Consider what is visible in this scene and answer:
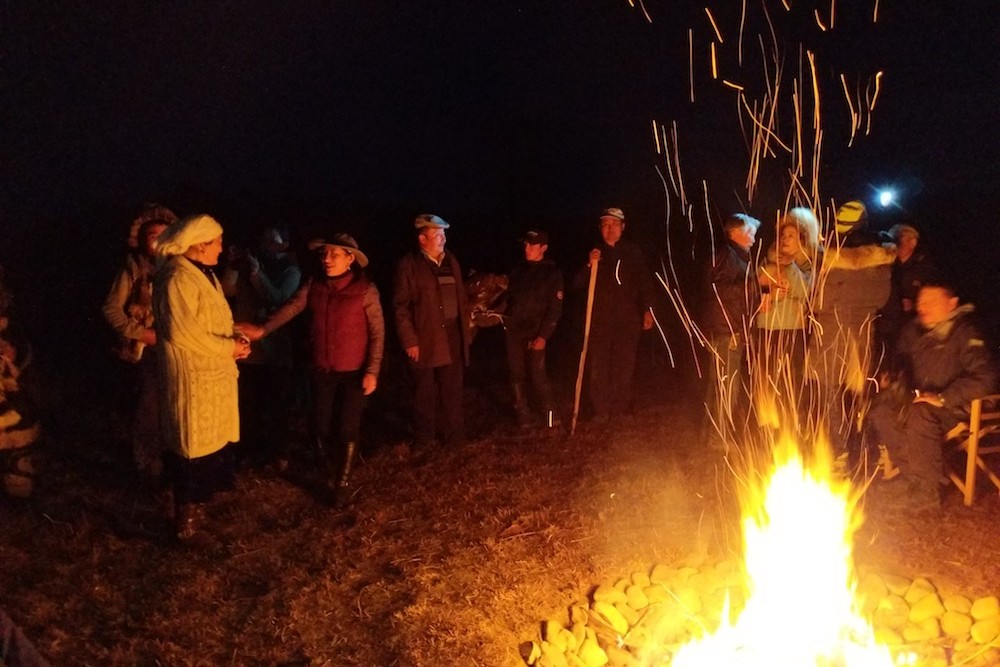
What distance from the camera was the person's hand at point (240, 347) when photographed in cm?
452

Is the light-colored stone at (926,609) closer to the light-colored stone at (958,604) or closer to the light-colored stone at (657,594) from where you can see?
the light-colored stone at (958,604)

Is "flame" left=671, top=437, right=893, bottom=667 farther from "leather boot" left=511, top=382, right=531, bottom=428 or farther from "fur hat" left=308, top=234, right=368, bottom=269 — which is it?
"fur hat" left=308, top=234, right=368, bottom=269

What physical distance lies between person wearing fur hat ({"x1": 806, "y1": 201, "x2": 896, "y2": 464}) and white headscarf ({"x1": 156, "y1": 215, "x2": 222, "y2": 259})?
4.35m

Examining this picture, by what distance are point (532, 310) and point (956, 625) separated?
159 inches

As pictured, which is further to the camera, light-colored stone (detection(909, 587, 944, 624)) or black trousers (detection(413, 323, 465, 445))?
black trousers (detection(413, 323, 465, 445))

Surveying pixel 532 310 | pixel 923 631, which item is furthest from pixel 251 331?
pixel 923 631

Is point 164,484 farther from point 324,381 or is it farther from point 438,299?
point 438,299

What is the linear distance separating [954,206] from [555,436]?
9011 mm

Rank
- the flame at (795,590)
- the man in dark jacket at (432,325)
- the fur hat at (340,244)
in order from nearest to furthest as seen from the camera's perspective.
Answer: the flame at (795,590), the fur hat at (340,244), the man in dark jacket at (432,325)

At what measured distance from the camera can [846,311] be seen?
583 cm

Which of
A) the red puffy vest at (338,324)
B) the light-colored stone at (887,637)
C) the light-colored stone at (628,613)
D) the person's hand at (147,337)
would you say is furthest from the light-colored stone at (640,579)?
the person's hand at (147,337)

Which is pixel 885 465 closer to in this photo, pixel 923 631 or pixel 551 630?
pixel 923 631

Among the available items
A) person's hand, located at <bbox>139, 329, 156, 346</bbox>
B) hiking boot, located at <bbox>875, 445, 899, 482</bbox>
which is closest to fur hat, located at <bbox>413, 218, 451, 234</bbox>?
person's hand, located at <bbox>139, 329, 156, 346</bbox>

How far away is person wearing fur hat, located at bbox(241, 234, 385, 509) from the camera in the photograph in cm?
517
